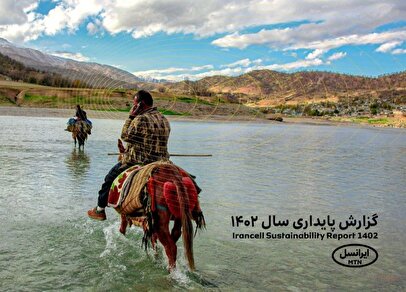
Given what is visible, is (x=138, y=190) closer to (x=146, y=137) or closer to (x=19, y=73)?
(x=146, y=137)

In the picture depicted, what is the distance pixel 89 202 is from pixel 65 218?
1.22 meters

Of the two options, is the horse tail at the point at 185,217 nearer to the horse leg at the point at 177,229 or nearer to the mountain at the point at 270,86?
the horse leg at the point at 177,229

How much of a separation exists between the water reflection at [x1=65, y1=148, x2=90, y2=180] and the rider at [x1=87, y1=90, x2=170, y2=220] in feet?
19.3

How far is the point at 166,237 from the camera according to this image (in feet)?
17.5

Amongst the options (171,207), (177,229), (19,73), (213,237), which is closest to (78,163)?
(213,237)

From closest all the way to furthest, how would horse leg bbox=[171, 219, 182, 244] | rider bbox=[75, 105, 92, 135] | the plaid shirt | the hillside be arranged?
horse leg bbox=[171, 219, 182, 244], the plaid shirt, rider bbox=[75, 105, 92, 135], the hillside

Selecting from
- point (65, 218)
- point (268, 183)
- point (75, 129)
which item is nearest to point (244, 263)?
point (65, 218)

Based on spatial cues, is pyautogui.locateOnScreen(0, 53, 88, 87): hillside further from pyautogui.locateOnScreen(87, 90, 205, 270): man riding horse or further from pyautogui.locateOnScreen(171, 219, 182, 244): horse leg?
pyautogui.locateOnScreen(171, 219, 182, 244): horse leg

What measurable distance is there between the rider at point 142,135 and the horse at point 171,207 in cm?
77

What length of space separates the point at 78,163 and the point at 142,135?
915 centimetres

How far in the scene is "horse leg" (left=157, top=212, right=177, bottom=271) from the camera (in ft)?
17.4

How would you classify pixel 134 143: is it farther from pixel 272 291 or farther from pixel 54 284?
pixel 272 291

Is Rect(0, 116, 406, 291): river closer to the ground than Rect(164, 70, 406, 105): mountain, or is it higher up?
closer to the ground

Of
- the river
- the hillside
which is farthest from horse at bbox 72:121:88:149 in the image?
the hillside
